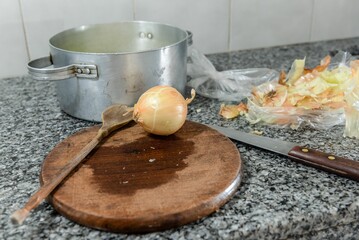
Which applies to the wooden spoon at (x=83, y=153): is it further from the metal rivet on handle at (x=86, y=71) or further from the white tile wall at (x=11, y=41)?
the white tile wall at (x=11, y=41)

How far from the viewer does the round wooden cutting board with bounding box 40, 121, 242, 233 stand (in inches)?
18.0

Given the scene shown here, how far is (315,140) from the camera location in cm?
66

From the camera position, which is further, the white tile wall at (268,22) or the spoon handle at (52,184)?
the white tile wall at (268,22)

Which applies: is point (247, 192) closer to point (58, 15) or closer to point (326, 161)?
point (326, 161)

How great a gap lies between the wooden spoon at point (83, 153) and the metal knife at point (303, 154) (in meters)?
0.16

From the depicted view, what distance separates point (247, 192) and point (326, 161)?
13 cm

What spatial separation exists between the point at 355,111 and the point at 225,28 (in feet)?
1.78

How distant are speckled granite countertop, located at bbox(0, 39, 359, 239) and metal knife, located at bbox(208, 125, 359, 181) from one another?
12mm

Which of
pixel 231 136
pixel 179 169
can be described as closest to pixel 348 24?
pixel 231 136

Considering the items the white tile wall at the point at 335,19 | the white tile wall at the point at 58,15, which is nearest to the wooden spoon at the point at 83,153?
the white tile wall at the point at 58,15

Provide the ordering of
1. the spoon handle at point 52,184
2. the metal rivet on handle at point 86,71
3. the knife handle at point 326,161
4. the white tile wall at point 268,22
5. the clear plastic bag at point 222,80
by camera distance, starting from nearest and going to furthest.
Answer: the spoon handle at point 52,184 → the knife handle at point 326,161 → the metal rivet on handle at point 86,71 → the clear plastic bag at point 222,80 → the white tile wall at point 268,22

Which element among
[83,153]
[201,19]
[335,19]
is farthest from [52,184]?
[335,19]

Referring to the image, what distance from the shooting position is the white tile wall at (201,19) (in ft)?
3.06

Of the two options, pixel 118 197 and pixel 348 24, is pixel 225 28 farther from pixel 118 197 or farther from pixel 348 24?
pixel 118 197
